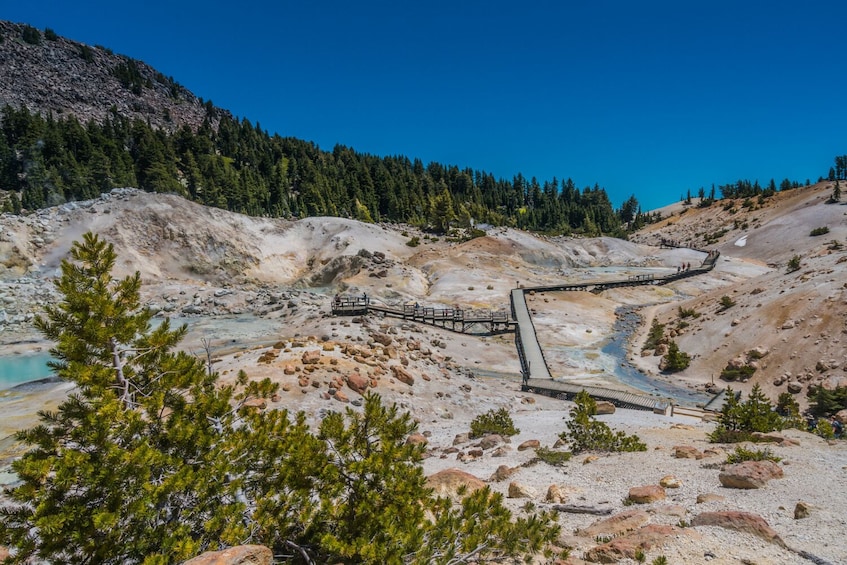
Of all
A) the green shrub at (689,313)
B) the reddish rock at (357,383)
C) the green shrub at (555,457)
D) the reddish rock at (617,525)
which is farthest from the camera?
the green shrub at (689,313)

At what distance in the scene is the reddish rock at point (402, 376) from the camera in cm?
2402

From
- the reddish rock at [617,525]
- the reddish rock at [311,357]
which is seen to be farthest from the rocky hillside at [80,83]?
the reddish rock at [617,525]

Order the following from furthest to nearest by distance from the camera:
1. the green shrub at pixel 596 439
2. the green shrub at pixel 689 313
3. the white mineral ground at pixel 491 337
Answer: the green shrub at pixel 689 313
the green shrub at pixel 596 439
the white mineral ground at pixel 491 337

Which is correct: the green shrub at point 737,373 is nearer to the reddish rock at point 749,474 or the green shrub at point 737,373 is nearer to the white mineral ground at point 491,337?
the white mineral ground at point 491,337

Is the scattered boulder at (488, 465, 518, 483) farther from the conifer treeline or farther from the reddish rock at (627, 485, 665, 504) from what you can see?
the conifer treeline

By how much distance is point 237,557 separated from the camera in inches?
213

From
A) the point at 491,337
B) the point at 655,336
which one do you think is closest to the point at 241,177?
the point at 491,337

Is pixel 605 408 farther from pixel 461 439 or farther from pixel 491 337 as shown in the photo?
pixel 491 337

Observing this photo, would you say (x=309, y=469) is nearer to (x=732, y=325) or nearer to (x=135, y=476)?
(x=135, y=476)

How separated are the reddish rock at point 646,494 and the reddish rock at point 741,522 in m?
1.60

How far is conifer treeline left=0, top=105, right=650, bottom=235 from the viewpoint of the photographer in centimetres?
7225

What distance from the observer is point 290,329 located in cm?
3506

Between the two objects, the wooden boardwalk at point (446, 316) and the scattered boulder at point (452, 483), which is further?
the wooden boardwalk at point (446, 316)

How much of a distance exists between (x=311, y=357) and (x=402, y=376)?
516cm
